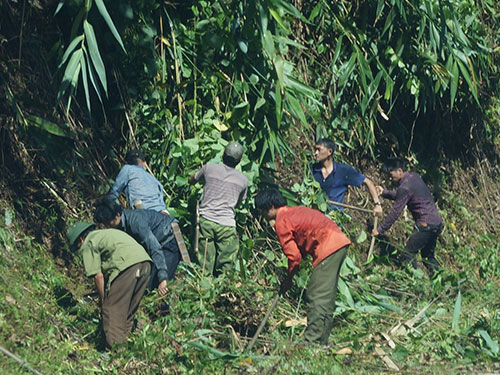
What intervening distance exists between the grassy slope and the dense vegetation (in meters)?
0.02

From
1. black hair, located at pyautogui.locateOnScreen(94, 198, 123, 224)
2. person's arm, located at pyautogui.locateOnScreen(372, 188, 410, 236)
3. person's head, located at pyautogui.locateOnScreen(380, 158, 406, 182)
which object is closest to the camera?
Answer: black hair, located at pyautogui.locateOnScreen(94, 198, 123, 224)

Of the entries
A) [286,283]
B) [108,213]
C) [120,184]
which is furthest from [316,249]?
[120,184]

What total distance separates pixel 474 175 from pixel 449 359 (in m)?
6.72

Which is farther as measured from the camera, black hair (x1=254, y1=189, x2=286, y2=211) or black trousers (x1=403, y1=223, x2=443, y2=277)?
black trousers (x1=403, y1=223, x2=443, y2=277)

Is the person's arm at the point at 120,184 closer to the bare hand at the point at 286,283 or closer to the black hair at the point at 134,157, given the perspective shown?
the black hair at the point at 134,157

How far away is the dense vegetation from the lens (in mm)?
6953

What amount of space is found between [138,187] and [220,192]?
827 millimetres

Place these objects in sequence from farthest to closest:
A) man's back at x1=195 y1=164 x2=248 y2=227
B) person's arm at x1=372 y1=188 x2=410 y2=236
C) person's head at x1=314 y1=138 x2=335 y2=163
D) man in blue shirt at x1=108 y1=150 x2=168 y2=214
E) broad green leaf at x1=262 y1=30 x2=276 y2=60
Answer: person's arm at x1=372 y1=188 x2=410 y2=236, person's head at x1=314 y1=138 x2=335 y2=163, man's back at x1=195 y1=164 x2=248 y2=227, broad green leaf at x1=262 y1=30 x2=276 y2=60, man in blue shirt at x1=108 y1=150 x2=168 y2=214

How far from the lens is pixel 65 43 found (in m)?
8.76

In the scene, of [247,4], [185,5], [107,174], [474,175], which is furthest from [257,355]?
[474,175]

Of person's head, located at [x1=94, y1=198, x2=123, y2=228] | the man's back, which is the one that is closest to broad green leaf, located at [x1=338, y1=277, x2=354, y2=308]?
the man's back

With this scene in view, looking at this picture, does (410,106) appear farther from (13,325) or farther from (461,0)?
(13,325)

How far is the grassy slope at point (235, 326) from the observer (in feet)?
21.4

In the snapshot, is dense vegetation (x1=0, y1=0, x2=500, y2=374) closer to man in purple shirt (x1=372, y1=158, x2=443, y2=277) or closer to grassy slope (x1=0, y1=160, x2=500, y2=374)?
grassy slope (x1=0, y1=160, x2=500, y2=374)
